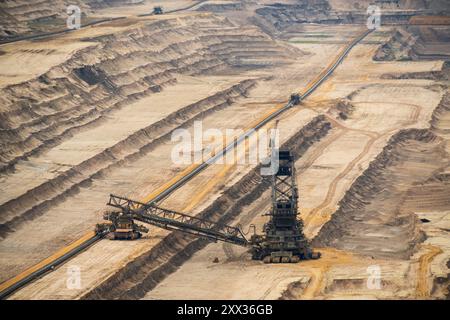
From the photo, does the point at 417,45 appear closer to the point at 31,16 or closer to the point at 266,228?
the point at 31,16

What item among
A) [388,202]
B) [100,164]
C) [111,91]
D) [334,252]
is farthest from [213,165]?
[111,91]

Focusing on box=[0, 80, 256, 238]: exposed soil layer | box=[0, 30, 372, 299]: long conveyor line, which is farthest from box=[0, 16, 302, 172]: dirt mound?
box=[0, 30, 372, 299]: long conveyor line

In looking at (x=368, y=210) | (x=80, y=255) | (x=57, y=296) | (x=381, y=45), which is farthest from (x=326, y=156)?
(x=381, y=45)

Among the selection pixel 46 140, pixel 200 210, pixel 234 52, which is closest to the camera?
pixel 200 210

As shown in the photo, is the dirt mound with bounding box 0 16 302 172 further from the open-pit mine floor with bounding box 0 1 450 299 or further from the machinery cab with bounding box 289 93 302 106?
the machinery cab with bounding box 289 93 302 106
